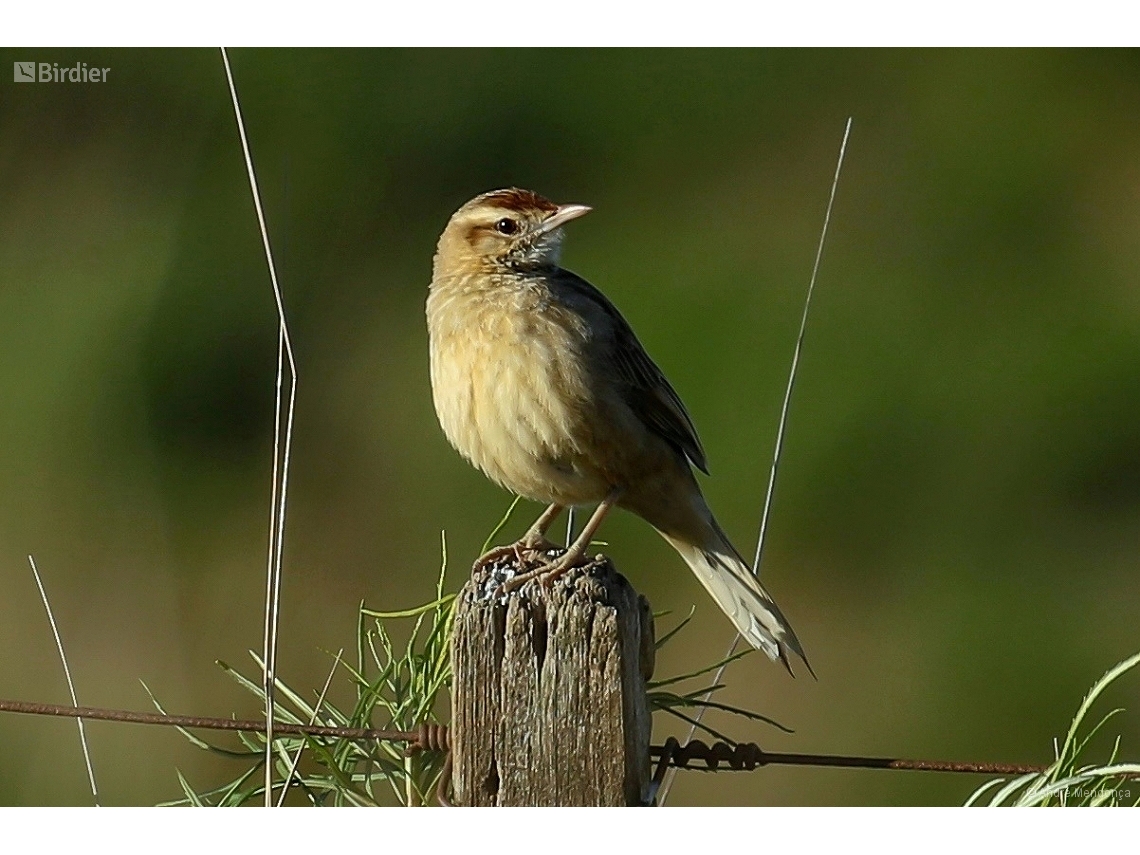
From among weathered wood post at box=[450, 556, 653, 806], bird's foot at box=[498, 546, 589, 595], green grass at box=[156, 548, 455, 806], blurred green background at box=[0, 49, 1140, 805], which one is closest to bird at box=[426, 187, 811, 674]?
bird's foot at box=[498, 546, 589, 595]

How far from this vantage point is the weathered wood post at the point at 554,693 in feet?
10.0

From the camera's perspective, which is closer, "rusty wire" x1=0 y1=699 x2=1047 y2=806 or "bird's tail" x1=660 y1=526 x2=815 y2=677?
"rusty wire" x1=0 y1=699 x2=1047 y2=806

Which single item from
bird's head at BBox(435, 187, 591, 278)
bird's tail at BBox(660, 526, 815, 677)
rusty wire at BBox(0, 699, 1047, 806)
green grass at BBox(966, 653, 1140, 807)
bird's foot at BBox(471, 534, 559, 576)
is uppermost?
bird's head at BBox(435, 187, 591, 278)

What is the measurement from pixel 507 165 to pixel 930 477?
10.4 feet

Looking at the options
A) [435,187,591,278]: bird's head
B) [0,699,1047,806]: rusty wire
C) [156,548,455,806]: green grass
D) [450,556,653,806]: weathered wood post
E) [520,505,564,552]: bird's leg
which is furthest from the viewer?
[435,187,591,278]: bird's head

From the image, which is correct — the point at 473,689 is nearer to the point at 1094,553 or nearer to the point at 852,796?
the point at 852,796

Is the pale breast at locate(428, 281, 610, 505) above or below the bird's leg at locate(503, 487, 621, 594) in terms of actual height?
above

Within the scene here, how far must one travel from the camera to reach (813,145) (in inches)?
435

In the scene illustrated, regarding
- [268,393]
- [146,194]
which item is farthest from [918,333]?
[146,194]

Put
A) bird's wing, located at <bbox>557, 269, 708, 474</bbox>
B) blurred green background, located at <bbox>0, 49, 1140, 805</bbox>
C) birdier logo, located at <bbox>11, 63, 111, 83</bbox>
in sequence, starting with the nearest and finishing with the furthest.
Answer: bird's wing, located at <bbox>557, 269, 708, 474</bbox>
blurred green background, located at <bbox>0, 49, 1140, 805</bbox>
birdier logo, located at <bbox>11, 63, 111, 83</bbox>

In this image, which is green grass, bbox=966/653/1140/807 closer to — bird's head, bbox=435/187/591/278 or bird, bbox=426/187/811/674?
bird, bbox=426/187/811/674

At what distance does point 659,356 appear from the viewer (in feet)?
31.6

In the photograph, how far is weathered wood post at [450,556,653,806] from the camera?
306cm

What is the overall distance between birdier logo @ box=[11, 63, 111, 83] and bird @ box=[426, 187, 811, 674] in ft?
16.3
